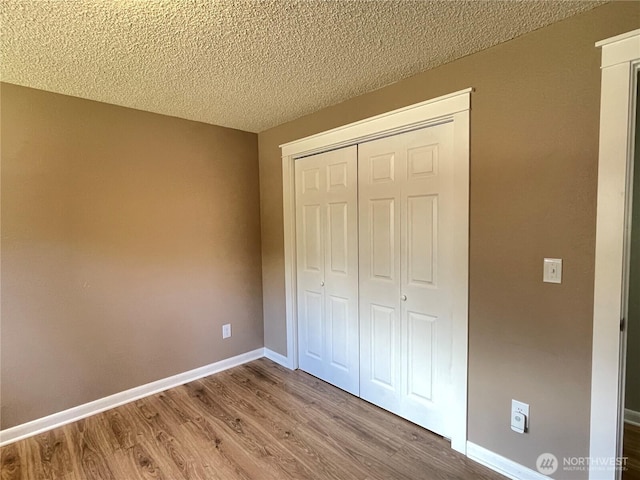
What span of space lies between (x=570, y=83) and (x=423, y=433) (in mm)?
2150

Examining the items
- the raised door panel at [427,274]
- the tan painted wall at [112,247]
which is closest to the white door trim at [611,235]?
the raised door panel at [427,274]

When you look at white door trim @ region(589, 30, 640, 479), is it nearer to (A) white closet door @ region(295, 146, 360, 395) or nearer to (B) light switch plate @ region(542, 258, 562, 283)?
(B) light switch plate @ region(542, 258, 562, 283)

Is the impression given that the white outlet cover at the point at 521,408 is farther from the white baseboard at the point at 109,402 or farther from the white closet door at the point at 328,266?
the white baseboard at the point at 109,402

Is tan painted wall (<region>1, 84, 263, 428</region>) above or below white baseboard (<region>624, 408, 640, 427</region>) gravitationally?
above

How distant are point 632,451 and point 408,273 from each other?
165 centimetres

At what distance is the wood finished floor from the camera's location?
67.4 inches

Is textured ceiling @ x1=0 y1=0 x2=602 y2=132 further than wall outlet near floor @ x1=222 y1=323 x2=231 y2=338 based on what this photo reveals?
No

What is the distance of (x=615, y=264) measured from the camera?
136 cm

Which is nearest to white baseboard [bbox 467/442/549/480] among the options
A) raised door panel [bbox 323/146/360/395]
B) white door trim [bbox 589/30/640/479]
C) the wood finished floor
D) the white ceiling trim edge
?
white door trim [bbox 589/30/640/479]

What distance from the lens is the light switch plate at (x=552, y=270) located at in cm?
152

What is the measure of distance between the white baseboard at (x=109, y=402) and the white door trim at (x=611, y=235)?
275 centimetres

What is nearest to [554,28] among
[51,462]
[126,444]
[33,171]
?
[33,171]
